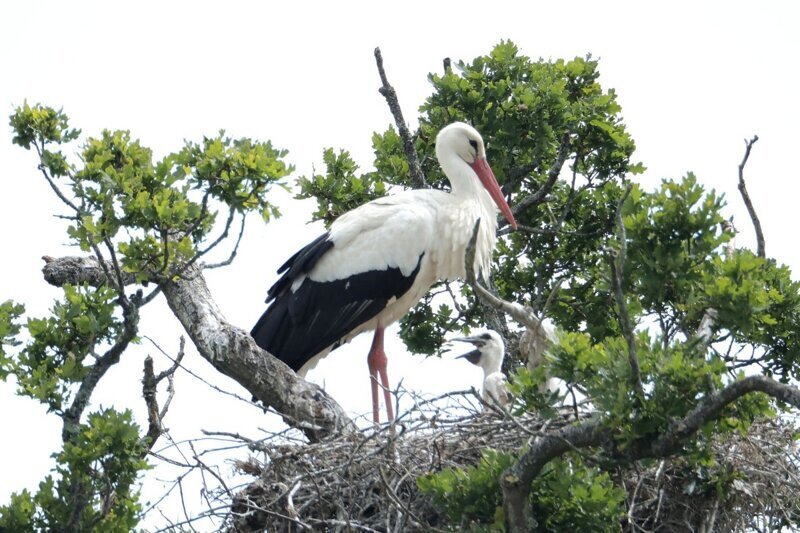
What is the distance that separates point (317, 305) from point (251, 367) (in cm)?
157

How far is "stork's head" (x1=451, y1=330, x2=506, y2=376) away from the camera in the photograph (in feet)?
30.5

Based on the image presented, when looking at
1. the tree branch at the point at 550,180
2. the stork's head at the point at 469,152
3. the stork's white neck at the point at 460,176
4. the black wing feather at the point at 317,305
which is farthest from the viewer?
the stork's white neck at the point at 460,176

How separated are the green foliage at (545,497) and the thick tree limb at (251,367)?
5.42 feet

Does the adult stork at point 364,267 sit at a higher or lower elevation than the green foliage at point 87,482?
higher

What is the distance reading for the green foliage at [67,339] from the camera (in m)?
7.37

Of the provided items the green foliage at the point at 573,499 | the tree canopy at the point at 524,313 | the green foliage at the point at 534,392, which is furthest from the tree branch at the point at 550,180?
the green foliage at the point at 534,392

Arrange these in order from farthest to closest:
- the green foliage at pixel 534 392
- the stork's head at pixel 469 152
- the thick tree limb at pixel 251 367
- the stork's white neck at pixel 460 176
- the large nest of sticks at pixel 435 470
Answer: the stork's white neck at pixel 460 176
the stork's head at pixel 469 152
the thick tree limb at pixel 251 367
the large nest of sticks at pixel 435 470
the green foliage at pixel 534 392

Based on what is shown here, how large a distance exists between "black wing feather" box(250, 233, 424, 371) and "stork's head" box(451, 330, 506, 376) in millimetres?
594

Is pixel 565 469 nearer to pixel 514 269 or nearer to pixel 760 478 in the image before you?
pixel 760 478

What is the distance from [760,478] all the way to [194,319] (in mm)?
3172

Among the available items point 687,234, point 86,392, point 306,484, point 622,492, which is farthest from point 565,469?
point 86,392

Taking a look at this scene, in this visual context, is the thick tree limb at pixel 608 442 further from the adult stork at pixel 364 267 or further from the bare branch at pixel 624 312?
the adult stork at pixel 364 267

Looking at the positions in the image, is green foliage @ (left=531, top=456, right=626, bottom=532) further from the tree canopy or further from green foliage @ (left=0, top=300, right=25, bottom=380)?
green foliage @ (left=0, top=300, right=25, bottom=380)

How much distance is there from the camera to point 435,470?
700 centimetres
